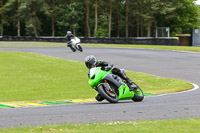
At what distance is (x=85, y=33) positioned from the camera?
79.2m

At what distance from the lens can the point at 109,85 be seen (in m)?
10.5

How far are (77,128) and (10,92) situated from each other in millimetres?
8672

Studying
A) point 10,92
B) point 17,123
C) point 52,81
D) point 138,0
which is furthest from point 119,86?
point 138,0

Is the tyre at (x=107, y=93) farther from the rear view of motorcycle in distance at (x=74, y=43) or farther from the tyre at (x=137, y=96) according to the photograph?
the rear view of motorcycle in distance at (x=74, y=43)

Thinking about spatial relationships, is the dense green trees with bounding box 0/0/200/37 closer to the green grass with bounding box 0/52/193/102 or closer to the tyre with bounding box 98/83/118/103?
the green grass with bounding box 0/52/193/102

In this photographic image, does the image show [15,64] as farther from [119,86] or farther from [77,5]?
[77,5]

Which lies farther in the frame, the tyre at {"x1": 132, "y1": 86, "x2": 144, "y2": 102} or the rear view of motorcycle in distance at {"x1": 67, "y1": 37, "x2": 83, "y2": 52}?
the rear view of motorcycle in distance at {"x1": 67, "y1": 37, "x2": 83, "y2": 52}

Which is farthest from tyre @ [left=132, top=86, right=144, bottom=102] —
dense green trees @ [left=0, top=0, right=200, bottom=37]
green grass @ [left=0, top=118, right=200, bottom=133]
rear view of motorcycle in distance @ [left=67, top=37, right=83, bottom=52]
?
dense green trees @ [left=0, top=0, right=200, bottom=37]

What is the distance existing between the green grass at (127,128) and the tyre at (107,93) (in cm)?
304

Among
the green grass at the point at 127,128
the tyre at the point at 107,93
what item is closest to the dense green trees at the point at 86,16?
the tyre at the point at 107,93

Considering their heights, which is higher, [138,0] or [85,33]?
[138,0]

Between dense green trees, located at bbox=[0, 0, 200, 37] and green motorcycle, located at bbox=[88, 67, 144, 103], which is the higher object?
dense green trees, located at bbox=[0, 0, 200, 37]

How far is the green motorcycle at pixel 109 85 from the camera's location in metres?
10.3

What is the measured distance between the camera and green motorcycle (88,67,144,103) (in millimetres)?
10273
